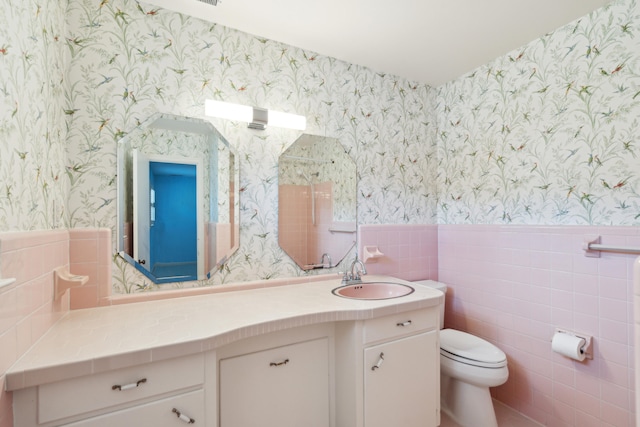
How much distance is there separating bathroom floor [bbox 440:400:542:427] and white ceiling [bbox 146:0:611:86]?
236 cm

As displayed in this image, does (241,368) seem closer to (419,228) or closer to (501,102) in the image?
(419,228)

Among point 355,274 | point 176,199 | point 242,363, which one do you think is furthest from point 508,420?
point 176,199

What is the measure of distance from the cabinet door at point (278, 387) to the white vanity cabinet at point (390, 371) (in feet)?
0.36

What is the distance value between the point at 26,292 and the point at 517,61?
273 cm

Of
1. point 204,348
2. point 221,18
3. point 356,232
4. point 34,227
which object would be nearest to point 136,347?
point 204,348

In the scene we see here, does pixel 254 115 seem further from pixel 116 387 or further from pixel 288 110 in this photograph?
pixel 116 387

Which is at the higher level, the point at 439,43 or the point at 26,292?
the point at 439,43

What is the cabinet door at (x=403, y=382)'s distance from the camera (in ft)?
4.59

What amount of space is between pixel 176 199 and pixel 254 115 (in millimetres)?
648

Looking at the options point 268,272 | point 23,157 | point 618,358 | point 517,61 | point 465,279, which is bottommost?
point 618,358

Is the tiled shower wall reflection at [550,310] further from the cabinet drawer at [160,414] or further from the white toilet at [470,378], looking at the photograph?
the cabinet drawer at [160,414]

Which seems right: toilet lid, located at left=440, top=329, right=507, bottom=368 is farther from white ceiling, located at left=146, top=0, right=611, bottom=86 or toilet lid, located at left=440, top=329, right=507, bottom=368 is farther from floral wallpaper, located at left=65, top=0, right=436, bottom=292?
white ceiling, located at left=146, top=0, right=611, bottom=86

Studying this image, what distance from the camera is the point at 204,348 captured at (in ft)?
3.29

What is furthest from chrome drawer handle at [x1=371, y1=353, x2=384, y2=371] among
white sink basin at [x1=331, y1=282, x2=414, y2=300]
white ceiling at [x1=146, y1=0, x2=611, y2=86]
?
white ceiling at [x1=146, y1=0, x2=611, y2=86]
